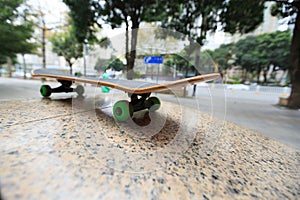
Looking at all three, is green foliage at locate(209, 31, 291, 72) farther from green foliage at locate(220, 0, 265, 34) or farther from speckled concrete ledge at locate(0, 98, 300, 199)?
speckled concrete ledge at locate(0, 98, 300, 199)

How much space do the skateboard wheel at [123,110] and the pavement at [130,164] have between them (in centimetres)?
8

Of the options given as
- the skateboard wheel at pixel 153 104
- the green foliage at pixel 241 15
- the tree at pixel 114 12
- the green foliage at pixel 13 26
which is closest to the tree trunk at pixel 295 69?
the green foliage at pixel 241 15

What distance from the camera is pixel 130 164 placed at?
28.2 inches

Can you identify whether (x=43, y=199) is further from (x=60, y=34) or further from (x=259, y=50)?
(x=259, y=50)

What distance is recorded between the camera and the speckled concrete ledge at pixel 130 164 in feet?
1.79

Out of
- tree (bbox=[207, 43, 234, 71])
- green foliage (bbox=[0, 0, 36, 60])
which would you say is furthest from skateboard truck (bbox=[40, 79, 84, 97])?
tree (bbox=[207, 43, 234, 71])

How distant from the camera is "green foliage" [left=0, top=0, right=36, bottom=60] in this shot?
2971 mm

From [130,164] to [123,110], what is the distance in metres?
0.55

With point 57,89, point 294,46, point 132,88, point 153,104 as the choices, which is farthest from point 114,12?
point 294,46

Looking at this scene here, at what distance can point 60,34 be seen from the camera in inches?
303

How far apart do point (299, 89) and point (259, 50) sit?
40.5ft

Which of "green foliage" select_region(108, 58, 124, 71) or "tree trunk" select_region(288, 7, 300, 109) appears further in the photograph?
"tree trunk" select_region(288, 7, 300, 109)

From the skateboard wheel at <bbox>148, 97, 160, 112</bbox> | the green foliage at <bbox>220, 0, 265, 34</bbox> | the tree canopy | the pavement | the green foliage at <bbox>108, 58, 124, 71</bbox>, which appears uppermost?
the tree canopy

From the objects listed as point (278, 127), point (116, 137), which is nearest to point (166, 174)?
point (116, 137)
